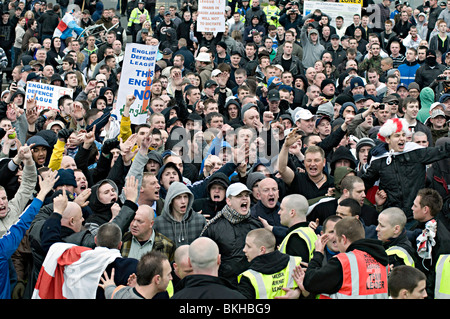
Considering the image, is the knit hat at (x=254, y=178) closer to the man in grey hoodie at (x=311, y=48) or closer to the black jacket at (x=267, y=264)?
the black jacket at (x=267, y=264)

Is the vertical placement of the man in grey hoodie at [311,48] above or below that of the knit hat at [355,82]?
above

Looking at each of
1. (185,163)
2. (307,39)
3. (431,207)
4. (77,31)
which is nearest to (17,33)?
(77,31)

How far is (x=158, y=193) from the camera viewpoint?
8031 mm

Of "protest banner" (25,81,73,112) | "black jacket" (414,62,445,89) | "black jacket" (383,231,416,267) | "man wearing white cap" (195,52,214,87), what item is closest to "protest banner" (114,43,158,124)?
"protest banner" (25,81,73,112)

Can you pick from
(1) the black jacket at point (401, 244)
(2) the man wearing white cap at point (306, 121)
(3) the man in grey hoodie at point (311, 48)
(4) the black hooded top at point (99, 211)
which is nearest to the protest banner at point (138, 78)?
(2) the man wearing white cap at point (306, 121)

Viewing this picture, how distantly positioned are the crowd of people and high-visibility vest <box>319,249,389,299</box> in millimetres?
10

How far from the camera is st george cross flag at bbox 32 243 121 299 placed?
5.76 metres

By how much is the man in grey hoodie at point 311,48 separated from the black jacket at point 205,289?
40.3ft

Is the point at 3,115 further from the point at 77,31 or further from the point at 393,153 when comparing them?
the point at 77,31

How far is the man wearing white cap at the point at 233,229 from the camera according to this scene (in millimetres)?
6926

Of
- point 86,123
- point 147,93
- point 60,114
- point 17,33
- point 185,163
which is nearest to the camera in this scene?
point 185,163

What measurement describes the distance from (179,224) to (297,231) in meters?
1.41

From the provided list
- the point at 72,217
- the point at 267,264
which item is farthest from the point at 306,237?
the point at 72,217

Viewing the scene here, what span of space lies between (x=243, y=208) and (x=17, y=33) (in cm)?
1418
